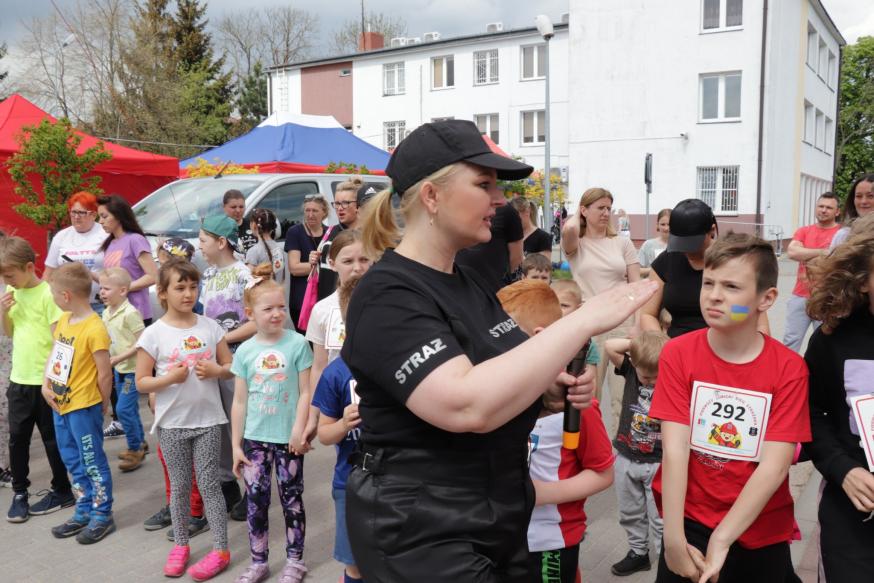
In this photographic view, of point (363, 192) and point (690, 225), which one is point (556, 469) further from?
point (363, 192)

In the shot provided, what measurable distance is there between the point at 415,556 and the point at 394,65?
39349 mm

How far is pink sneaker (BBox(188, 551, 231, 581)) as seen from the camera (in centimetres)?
396

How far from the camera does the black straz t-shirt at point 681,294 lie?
13.2ft

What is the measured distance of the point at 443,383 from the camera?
1.47m

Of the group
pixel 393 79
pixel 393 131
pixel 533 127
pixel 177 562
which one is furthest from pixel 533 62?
pixel 177 562

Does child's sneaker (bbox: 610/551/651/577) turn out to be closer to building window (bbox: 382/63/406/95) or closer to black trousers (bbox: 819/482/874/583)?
black trousers (bbox: 819/482/874/583)

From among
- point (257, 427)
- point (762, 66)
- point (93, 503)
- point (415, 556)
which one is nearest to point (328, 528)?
point (257, 427)

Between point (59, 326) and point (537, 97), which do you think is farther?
point (537, 97)

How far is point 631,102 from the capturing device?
29.1 m

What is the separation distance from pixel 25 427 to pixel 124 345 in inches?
39.2

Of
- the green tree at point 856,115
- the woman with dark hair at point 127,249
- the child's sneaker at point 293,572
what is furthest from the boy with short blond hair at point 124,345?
the green tree at point 856,115

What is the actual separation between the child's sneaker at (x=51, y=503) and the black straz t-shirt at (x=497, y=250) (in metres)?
3.23

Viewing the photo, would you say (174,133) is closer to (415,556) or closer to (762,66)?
(762,66)

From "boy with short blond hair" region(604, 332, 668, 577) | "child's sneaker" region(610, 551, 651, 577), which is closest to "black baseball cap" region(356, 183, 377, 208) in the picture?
"boy with short blond hair" region(604, 332, 668, 577)
